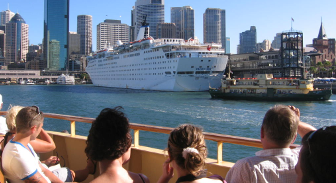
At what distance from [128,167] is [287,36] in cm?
6017

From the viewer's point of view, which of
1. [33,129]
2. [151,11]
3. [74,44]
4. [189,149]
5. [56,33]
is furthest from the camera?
[74,44]

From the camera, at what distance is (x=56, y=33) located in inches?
5891

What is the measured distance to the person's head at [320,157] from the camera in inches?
53.2

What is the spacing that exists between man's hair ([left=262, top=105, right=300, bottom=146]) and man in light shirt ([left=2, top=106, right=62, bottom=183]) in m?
1.83

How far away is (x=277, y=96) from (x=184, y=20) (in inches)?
6125

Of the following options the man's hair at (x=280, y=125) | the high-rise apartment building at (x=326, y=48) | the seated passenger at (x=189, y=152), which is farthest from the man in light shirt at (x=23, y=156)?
the high-rise apartment building at (x=326, y=48)

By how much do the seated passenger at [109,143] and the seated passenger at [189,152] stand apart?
38cm

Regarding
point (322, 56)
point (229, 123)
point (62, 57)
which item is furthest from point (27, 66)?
point (229, 123)

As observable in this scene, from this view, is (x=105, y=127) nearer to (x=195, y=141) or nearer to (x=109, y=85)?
(x=195, y=141)

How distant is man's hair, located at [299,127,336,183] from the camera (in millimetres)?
1353

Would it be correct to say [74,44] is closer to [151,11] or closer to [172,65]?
[151,11]

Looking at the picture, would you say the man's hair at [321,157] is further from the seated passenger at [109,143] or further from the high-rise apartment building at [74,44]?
the high-rise apartment building at [74,44]

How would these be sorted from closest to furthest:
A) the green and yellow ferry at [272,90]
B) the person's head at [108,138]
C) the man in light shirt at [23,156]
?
the person's head at [108,138]
the man in light shirt at [23,156]
the green and yellow ferry at [272,90]

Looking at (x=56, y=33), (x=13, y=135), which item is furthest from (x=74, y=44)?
(x=13, y=135)
